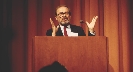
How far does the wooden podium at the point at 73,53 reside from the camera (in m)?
1.22

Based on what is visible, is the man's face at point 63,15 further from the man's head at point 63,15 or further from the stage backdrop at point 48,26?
the stage backdrop at point 48,26

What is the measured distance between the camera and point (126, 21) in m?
2.56

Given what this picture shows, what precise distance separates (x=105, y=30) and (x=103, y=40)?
1305 mm

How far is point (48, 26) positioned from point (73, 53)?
1363mm

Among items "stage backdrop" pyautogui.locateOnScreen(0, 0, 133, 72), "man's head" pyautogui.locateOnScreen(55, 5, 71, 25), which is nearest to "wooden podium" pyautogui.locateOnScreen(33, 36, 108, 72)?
"man's head" pyautogui.locateOnScreen(55, 5, 71, 25)

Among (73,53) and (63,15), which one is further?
(63,15)

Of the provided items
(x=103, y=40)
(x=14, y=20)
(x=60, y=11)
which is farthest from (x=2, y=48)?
(x=103, y=40)

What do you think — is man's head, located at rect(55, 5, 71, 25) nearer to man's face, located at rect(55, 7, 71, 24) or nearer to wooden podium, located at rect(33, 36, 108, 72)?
man's face, located at rect(55, 7, 71, 24)

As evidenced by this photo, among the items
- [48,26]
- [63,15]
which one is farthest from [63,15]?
[48,26]

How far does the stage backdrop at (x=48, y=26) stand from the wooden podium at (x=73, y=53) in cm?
128

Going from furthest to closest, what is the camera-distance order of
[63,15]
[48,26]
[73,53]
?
[48,26] → [63,15] → [73,53]

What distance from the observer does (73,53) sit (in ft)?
4.07

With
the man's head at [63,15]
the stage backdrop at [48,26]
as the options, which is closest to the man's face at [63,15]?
the man's head at [63,15]

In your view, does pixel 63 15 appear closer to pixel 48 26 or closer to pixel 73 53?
pixel 48 26
